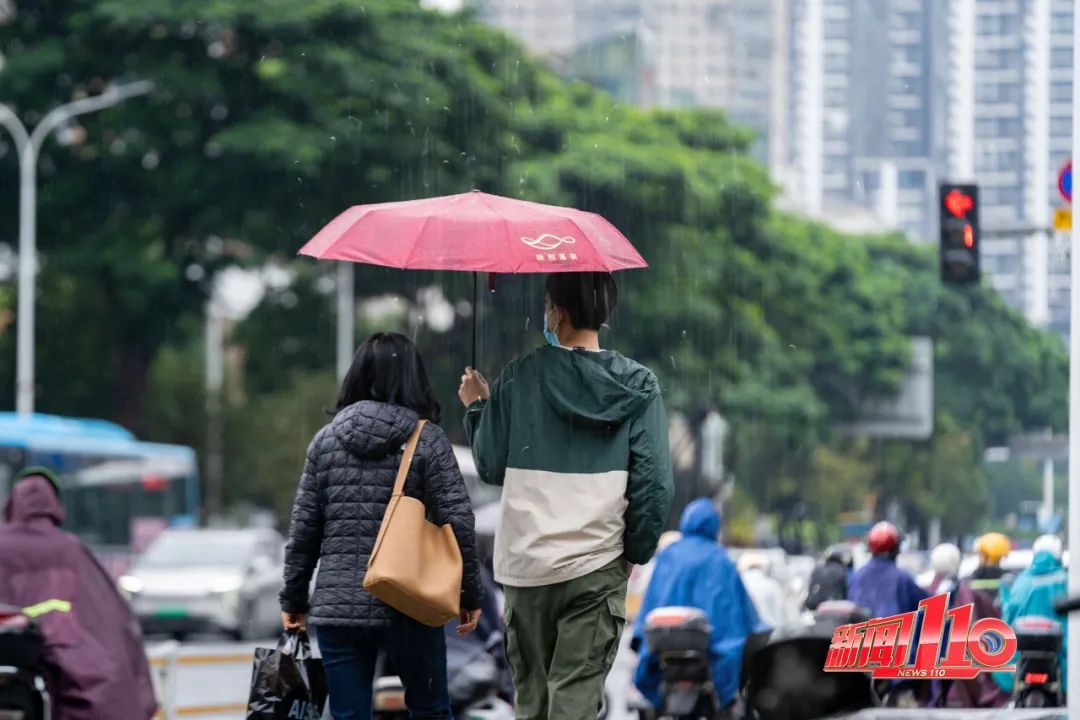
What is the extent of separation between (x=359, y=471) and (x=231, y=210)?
25.4 meters

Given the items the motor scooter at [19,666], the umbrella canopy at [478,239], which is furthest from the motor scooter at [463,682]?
the umbrella canopy at [478,239]

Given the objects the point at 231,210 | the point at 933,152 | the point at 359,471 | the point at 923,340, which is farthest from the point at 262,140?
the point at 933,152

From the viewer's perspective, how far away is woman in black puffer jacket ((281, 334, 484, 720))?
20.7 ft

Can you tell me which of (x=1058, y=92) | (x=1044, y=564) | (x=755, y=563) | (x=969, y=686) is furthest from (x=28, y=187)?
(x=1058, y=92)

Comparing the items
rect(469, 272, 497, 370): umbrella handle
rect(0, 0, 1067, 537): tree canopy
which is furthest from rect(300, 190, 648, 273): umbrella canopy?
rect(0, 0, 1067, 537): tree canopy

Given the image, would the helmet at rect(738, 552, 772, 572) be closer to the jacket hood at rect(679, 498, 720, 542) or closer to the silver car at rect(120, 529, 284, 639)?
the jacket hood at rect(679, 498, 720, 542)

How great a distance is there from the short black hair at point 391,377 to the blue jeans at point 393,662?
0.63m

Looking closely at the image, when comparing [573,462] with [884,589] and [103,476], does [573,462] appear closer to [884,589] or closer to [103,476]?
[884,589]

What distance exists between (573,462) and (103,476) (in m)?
23.7

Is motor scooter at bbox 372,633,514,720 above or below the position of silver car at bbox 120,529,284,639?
above

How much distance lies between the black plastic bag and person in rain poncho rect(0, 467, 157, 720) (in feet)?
5.65

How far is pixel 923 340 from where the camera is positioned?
5978 centimetres

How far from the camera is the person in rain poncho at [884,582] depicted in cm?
1077

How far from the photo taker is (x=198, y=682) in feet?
41.9
